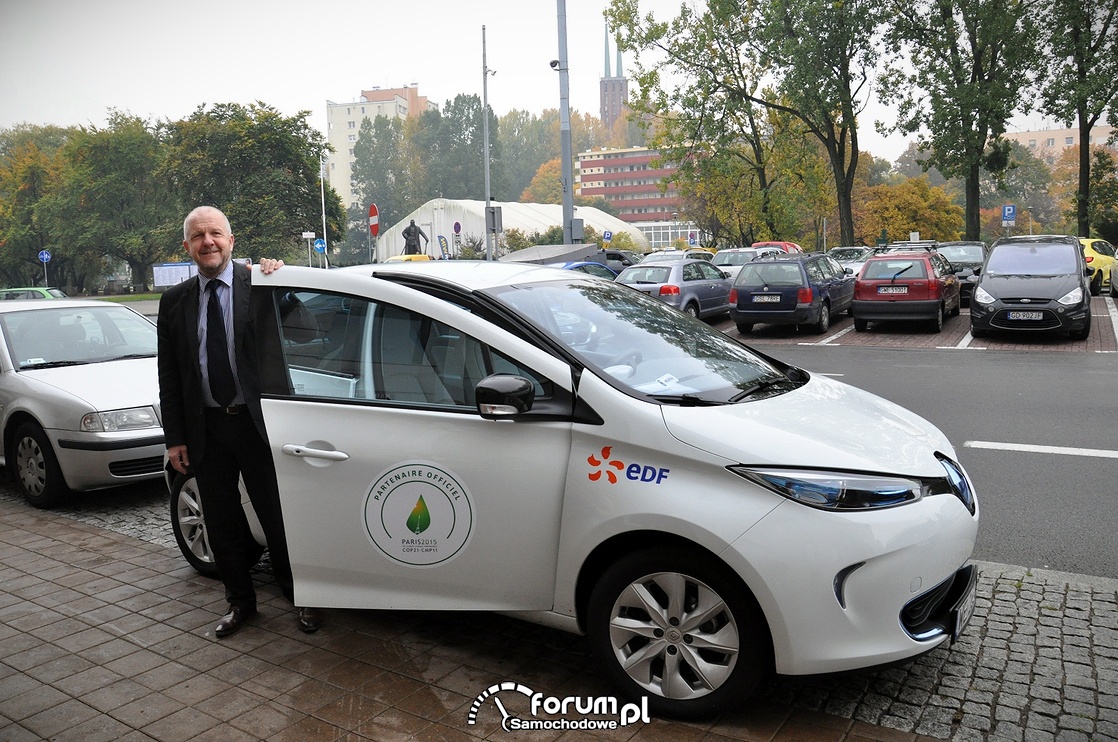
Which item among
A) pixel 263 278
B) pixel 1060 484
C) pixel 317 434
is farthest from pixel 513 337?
pixel 1060 484

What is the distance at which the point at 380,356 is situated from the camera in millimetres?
3918

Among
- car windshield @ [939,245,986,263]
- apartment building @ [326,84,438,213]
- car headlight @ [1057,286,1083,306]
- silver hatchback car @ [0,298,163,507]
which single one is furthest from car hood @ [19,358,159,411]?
apartment building @ [326,84,438,213]

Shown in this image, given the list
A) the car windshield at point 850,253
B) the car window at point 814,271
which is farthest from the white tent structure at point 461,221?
the car window at point 814,271

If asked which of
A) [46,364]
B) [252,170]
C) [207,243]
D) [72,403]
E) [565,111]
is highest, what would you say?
[252,170]

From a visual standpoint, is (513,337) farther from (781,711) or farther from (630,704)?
(781,711)

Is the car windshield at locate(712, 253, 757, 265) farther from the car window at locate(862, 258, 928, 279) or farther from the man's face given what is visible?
the man's face

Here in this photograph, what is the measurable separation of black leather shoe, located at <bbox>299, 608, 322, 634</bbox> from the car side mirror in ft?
5.18

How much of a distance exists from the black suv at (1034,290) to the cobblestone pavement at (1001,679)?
1187cm

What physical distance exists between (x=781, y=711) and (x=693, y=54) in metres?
37.7

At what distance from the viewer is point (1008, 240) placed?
55.8ft

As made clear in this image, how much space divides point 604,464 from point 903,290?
15622mm

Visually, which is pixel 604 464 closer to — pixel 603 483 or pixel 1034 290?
pixel 603 483

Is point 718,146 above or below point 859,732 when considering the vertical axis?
above

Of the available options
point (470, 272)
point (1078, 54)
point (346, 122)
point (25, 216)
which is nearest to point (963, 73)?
point (1078, 54)
